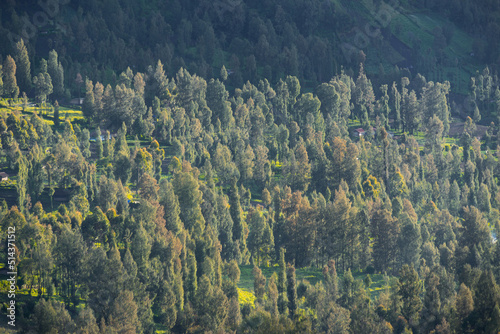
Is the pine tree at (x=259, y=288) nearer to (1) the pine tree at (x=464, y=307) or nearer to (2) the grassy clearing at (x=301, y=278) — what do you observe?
(2) the grassy clearing at (x=301, y=278)

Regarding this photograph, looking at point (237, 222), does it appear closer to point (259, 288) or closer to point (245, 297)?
point (245, 297)

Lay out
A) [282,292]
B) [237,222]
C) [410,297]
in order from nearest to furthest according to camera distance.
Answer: [410,297], [282,292], [237,222]

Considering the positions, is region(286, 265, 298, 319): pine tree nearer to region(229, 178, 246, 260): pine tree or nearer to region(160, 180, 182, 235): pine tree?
region(229, 178, 246, 260): pine tree

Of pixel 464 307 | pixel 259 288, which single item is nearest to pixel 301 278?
pixel 259 288

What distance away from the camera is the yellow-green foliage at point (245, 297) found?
16512cm

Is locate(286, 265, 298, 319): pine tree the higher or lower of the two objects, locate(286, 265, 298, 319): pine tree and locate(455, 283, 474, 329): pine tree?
the higher

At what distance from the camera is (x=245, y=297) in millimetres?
167625

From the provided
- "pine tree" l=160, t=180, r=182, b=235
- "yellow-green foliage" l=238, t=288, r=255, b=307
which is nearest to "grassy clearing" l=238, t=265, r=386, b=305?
"yellow-green foliage" l=238, t=288, r=255, b=307

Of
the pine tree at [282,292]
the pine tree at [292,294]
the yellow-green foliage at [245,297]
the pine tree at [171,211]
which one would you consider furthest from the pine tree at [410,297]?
the pine tree at [171,211]

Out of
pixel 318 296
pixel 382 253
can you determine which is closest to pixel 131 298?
pixel 318 296

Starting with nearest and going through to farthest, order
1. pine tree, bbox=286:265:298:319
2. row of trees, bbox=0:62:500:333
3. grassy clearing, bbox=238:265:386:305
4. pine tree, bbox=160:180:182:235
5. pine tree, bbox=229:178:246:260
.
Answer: row of trees, bbox=0:62:500:333
pine tree, bbox=286:265:298:319
grassy clearing, bbox=238:265:386:305
pine tree, bbox=160:180:182:235
pine tree, bbox=229:178:246:260

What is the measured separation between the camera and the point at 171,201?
181 metres

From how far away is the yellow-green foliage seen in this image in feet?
542

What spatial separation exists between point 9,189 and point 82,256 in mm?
49562
